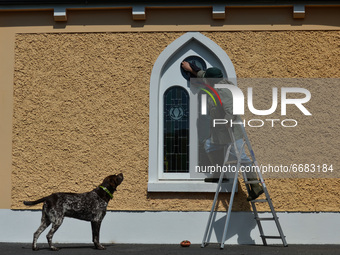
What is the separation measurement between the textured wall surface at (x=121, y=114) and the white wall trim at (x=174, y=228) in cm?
16

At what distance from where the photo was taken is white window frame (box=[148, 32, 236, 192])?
955cm

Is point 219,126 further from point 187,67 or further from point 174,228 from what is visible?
point 174,228

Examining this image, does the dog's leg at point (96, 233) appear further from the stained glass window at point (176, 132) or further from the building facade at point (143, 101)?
the stained glass window at point (176, 132)

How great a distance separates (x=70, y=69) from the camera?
9945 mm

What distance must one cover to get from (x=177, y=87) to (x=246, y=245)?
2687 millimetres

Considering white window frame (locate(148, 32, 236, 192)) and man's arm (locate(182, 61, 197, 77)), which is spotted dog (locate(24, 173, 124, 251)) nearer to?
white window frame (locate(148, 32, 236, 192))

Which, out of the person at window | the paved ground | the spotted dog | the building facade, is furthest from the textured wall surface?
the spotted dog

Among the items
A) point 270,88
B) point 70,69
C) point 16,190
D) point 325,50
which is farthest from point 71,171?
point 325,50

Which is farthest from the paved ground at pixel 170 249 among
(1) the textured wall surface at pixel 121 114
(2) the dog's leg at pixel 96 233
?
(1) the textured wall surface at pixel 121 114

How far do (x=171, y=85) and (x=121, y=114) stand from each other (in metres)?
0.93

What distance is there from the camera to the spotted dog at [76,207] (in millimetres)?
8445

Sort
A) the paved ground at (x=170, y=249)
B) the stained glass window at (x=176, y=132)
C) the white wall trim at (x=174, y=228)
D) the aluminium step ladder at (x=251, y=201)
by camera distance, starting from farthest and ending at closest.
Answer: the stained glass window at (x=176, y=132) < the white wall trim at (x=174, y=228) < the aluminium step ladder at (x=251, y=201) < the paved ground at (x=170, y=249)

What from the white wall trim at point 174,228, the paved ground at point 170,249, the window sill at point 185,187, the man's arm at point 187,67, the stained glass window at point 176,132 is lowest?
the paved ground at point 170,249

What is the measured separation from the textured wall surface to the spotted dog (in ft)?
3.03
